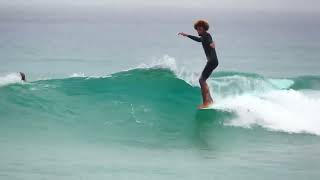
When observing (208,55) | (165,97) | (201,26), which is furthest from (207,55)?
(165,97)

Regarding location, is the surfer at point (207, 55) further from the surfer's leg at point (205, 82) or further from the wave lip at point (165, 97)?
the wave lip at point (165, 97)

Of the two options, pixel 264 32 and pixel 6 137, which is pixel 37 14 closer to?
pixel 6 137

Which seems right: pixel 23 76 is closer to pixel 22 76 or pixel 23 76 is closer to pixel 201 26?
pixel 22 76

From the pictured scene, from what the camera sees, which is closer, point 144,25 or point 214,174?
point 214,174

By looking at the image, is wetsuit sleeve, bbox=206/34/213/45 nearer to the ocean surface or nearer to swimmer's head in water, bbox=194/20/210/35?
swimmer's head in water, bbox=194/20/210/35

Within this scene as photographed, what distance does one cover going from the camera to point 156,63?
18.0ft

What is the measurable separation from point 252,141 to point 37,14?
1.98 metres

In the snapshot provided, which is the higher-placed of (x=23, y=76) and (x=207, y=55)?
(x=207, y=55)

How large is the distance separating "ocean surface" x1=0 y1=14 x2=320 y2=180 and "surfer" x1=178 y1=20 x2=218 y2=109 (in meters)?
0.07

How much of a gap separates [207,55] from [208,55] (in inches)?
0.4

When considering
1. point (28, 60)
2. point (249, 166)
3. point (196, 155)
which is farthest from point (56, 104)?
point (249, 166)

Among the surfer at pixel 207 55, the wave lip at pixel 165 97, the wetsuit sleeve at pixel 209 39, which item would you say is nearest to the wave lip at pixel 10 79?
the wave lip at pixel 165 97

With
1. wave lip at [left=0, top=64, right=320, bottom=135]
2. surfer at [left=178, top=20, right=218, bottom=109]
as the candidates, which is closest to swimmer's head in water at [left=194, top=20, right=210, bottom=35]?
surfer at [left=178, top=20, right=218, bottom=109]

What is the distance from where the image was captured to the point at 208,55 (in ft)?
16.9
